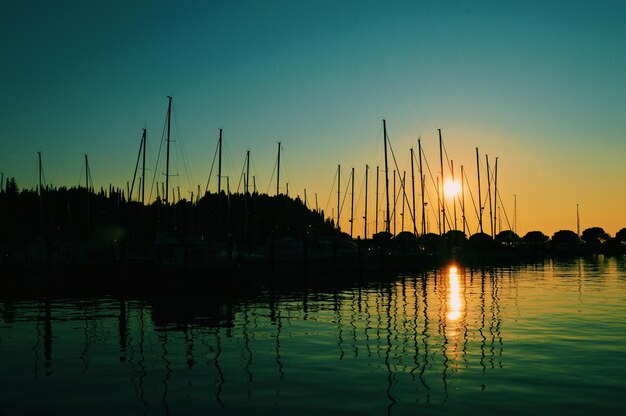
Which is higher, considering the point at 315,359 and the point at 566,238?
the point at 566,238

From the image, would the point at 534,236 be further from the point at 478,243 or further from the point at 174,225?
the point at 174,225

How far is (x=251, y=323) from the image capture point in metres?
27.0

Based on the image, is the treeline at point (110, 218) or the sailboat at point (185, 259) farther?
the treeline at point (110, 218)

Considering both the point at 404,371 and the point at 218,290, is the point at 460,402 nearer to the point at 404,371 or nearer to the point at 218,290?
the point at 404,371

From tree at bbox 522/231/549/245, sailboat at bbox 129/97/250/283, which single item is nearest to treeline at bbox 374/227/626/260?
tree at bbox 522/231/549/245

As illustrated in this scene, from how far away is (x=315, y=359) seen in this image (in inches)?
728

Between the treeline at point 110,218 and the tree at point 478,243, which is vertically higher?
the treeline at point 110,218

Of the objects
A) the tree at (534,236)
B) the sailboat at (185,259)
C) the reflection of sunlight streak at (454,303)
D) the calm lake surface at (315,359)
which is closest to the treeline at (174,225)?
the tree at (534,236)

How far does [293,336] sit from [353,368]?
637 centimetres

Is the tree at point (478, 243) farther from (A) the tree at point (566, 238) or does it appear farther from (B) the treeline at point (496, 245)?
(A) the tree at point (566, 238)

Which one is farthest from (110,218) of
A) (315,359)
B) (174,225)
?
(315,359)

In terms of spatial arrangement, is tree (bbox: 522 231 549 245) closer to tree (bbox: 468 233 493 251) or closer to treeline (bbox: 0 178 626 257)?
treeline (bbox: 0 178 626 257)

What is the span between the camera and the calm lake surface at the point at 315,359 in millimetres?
13508

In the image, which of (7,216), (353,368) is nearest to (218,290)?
(353,368)
